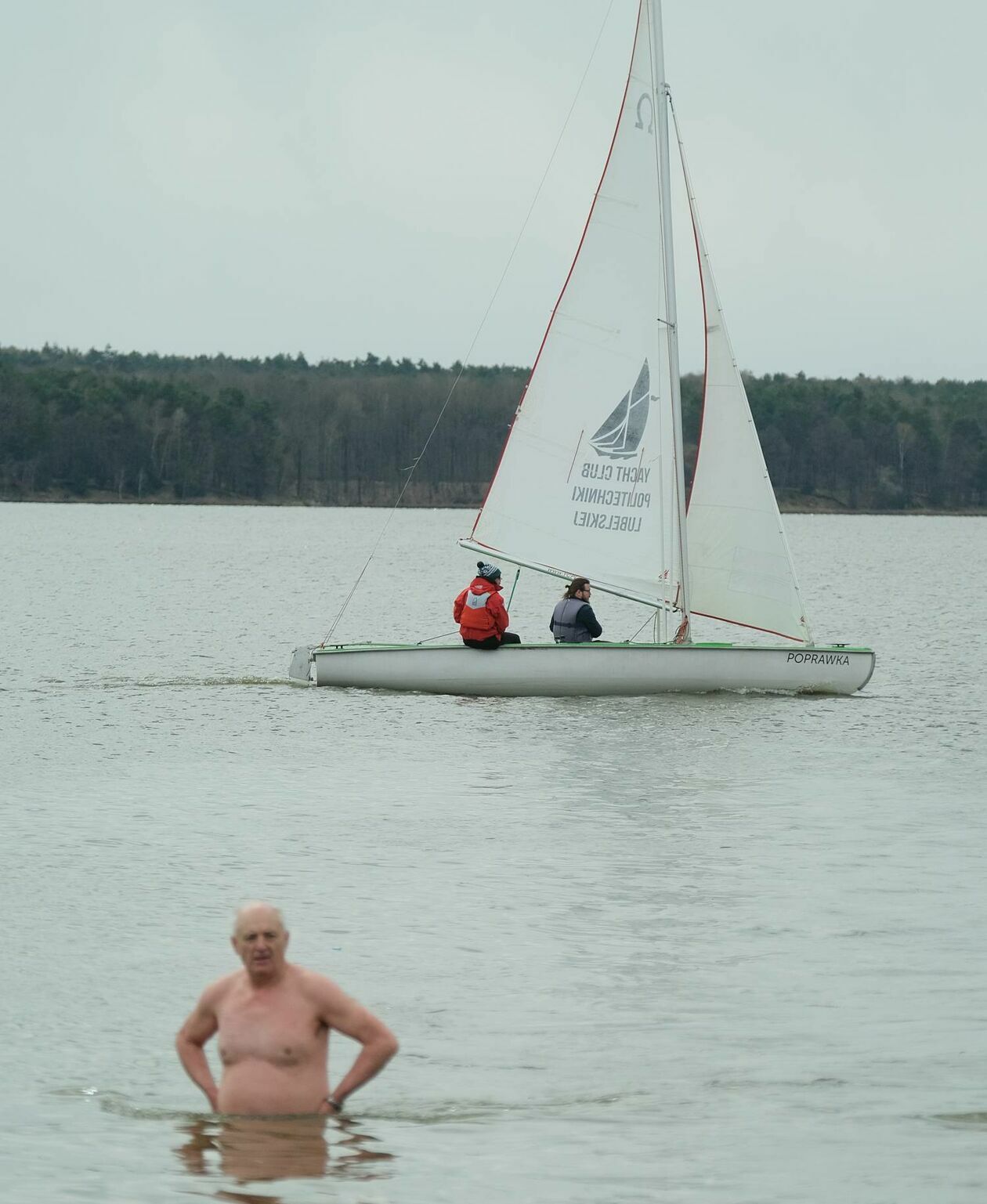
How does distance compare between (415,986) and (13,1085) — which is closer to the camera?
(13,1085)

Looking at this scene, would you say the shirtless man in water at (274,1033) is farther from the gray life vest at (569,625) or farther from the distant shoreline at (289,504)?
the distant shoreline at (289,504)

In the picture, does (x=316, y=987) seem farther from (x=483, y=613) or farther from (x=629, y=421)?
(x=629, y=421)

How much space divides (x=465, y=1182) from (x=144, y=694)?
17.6 m

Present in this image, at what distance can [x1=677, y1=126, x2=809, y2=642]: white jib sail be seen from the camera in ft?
70.3

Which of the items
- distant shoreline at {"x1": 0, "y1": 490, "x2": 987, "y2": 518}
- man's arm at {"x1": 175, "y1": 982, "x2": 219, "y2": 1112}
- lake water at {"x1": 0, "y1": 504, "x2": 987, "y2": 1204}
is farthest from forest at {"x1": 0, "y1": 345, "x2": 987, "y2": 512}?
man's arm at {"x1": 175, "y1": 982, "x2": 219, "y2": 1112}

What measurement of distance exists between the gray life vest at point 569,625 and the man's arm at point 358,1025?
45.1ft

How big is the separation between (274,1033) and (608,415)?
15591 millimetres

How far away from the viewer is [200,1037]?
720 centimetres

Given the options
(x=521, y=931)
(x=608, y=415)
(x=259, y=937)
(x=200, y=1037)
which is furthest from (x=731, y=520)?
(x=259, y=937)

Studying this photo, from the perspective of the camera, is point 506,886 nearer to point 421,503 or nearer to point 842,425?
point 842,425

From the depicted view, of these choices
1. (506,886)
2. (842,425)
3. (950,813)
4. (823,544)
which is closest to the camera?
(506,886)

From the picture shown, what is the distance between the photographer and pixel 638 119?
70.9 feet

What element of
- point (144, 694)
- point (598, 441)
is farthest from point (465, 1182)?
point (144, 694)

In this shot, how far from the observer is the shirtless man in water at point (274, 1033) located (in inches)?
275
